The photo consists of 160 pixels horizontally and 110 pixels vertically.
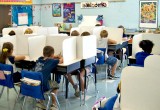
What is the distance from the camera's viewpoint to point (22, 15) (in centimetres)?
998

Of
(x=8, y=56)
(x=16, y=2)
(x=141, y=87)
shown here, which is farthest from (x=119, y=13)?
(x=141, y=87)

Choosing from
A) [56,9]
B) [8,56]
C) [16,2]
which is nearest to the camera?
[8,56]

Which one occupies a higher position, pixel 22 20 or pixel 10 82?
pixel 22 20

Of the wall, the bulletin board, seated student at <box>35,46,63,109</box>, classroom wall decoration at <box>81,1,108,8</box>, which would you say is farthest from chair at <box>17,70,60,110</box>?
the bulletin board

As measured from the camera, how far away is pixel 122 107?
2582 mm

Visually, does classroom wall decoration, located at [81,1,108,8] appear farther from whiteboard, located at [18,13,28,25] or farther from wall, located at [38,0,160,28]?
whiteboard, located at [18,13,28,25]

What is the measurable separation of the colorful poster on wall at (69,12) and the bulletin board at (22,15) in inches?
55.0

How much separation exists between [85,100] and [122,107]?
189cm

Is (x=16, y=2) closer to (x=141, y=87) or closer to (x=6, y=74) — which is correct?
(x=6, y=74)

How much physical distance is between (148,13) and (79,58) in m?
4.71

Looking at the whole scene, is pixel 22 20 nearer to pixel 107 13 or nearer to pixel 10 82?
pixel 107 13

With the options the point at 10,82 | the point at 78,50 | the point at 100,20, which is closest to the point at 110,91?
the point at 78,50

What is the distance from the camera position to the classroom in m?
2.58

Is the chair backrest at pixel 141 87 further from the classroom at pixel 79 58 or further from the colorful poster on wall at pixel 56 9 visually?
the colorful poster on wall at pixel 56 9
